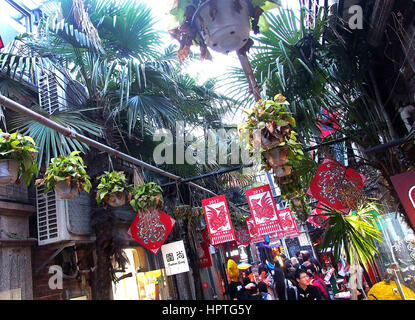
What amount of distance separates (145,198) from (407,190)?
308 cm

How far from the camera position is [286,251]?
21.0m

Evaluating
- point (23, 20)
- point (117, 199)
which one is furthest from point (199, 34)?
point (23, 20)

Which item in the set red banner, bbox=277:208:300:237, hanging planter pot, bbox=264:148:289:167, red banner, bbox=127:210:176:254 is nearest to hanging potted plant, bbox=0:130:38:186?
hanging planter pot, bbox=264:148:289:167

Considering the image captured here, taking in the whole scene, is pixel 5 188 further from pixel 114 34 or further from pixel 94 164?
pixel 114 34

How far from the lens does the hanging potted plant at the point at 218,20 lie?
1800 millimetres

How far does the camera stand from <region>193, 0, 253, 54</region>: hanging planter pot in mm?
1797

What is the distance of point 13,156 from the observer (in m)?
2.29

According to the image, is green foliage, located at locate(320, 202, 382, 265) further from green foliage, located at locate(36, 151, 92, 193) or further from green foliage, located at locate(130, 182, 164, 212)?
green foliage, located at locate(36, 151, 92, 193)

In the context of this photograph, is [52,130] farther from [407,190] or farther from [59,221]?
[407,190]

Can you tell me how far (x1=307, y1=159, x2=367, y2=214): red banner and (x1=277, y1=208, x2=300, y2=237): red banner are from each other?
4.32 m

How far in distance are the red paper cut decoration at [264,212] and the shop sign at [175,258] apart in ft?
5.24

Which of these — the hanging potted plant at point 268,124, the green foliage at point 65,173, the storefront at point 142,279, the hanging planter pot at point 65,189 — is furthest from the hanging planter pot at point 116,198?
the storefront at point 142,279

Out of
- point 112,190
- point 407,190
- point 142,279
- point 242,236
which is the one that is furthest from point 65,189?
point 242,236

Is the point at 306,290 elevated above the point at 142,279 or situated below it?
below
